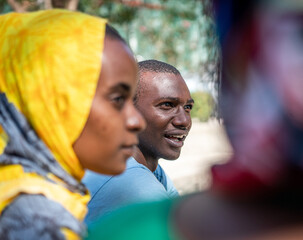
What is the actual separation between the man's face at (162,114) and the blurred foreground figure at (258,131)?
1825mm

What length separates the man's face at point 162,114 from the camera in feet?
8.89

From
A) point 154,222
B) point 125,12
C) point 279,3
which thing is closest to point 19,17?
point 154,222

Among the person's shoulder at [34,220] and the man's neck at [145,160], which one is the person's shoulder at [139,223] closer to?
the person's shoulder at [34,220]

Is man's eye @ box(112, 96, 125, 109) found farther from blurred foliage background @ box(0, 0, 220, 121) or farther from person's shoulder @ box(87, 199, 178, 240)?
person's shoulder @ box(87, 199, 178, 240)

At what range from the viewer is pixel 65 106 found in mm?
1448

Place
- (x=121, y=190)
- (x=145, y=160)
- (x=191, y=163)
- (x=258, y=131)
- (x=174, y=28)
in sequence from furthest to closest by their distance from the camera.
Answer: (x=174, y=28) < (x=191, y=163) < (x=145, y=160) < (x=121, y=190) < (x=258, y=131)

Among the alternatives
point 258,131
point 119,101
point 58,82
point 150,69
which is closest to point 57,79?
point 58,82

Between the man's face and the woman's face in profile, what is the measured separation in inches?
47.1

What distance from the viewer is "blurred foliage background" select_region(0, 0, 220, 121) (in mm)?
957

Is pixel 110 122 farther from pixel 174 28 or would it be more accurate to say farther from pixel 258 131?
pixel 174 28

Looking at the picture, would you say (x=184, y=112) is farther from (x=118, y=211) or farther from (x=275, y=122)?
(x=275, y=122)

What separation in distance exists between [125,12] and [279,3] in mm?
7260

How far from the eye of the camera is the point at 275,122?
68 centimetres

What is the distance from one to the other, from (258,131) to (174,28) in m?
9.89
